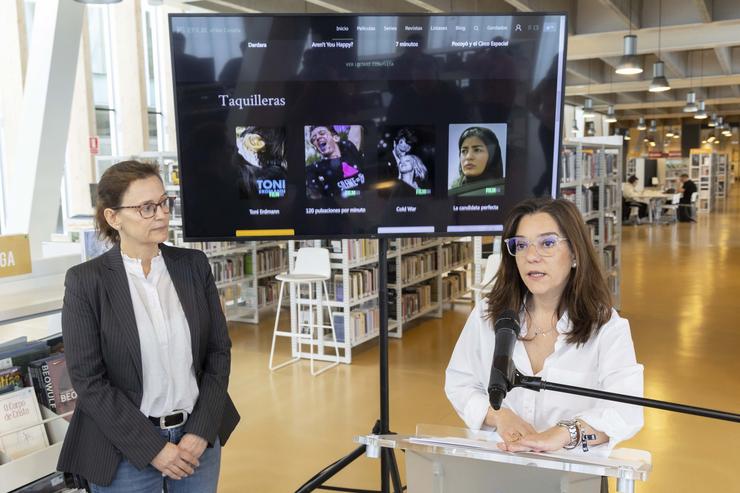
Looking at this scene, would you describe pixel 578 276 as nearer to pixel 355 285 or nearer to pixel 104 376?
pixel 104 376

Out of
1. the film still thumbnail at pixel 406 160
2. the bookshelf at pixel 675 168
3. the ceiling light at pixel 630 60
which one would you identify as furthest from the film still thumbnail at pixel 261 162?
the bookshelf at pixel 675 168

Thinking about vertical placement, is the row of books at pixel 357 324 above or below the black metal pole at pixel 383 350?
below

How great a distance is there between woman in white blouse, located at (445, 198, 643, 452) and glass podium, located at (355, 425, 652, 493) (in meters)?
0.43


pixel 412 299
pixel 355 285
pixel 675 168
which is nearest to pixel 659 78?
pixel 412 299

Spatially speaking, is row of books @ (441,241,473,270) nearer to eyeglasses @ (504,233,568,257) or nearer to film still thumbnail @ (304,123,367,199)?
film still thumbnail @ (304,123,367,199)

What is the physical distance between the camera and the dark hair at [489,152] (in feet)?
8.70

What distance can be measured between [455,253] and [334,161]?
21.0ft

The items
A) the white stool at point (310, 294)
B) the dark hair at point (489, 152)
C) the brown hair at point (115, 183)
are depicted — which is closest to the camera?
the brown hair at point (115, 183)

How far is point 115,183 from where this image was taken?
2111mm

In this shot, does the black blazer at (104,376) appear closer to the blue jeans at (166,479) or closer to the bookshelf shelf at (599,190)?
the blue jeans at (166,479)

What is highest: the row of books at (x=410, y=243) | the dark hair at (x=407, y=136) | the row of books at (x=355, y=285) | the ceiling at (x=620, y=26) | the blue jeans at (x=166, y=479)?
the ceiling at (x=620, y=26)

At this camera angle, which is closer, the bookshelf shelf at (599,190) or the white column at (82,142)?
the bookshelf shelf at (599,190)

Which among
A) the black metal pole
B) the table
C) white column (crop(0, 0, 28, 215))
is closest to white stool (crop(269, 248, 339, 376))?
the black metal pole

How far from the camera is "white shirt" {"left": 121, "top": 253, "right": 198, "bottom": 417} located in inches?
81.4
